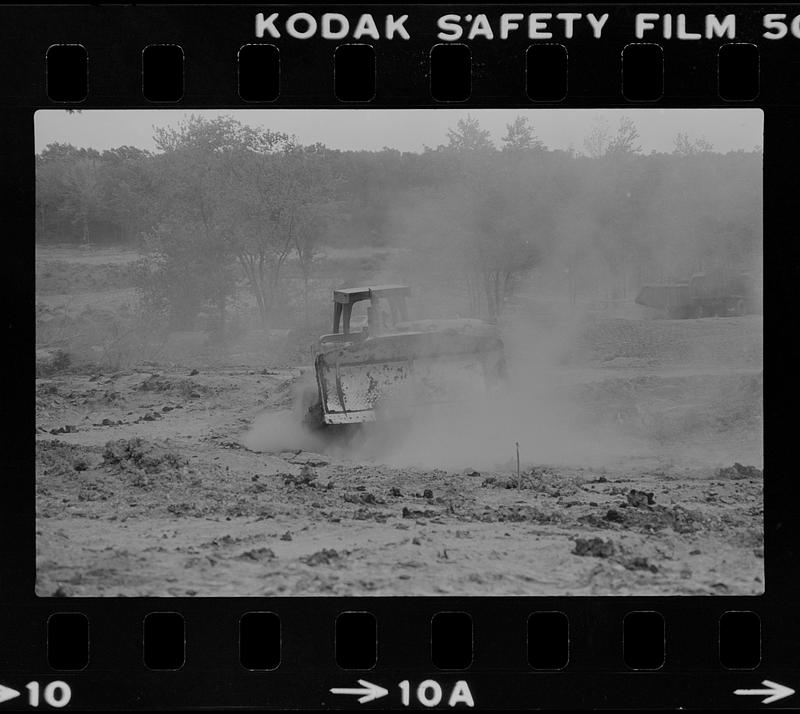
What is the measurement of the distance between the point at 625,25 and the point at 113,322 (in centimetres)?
436

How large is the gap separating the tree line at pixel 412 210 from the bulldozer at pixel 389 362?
1.00 ft

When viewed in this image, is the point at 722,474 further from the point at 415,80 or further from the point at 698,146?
the point at 415,80

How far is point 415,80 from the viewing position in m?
8.67

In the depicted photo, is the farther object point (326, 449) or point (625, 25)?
point (326, 449)

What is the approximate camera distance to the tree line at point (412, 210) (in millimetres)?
8938
